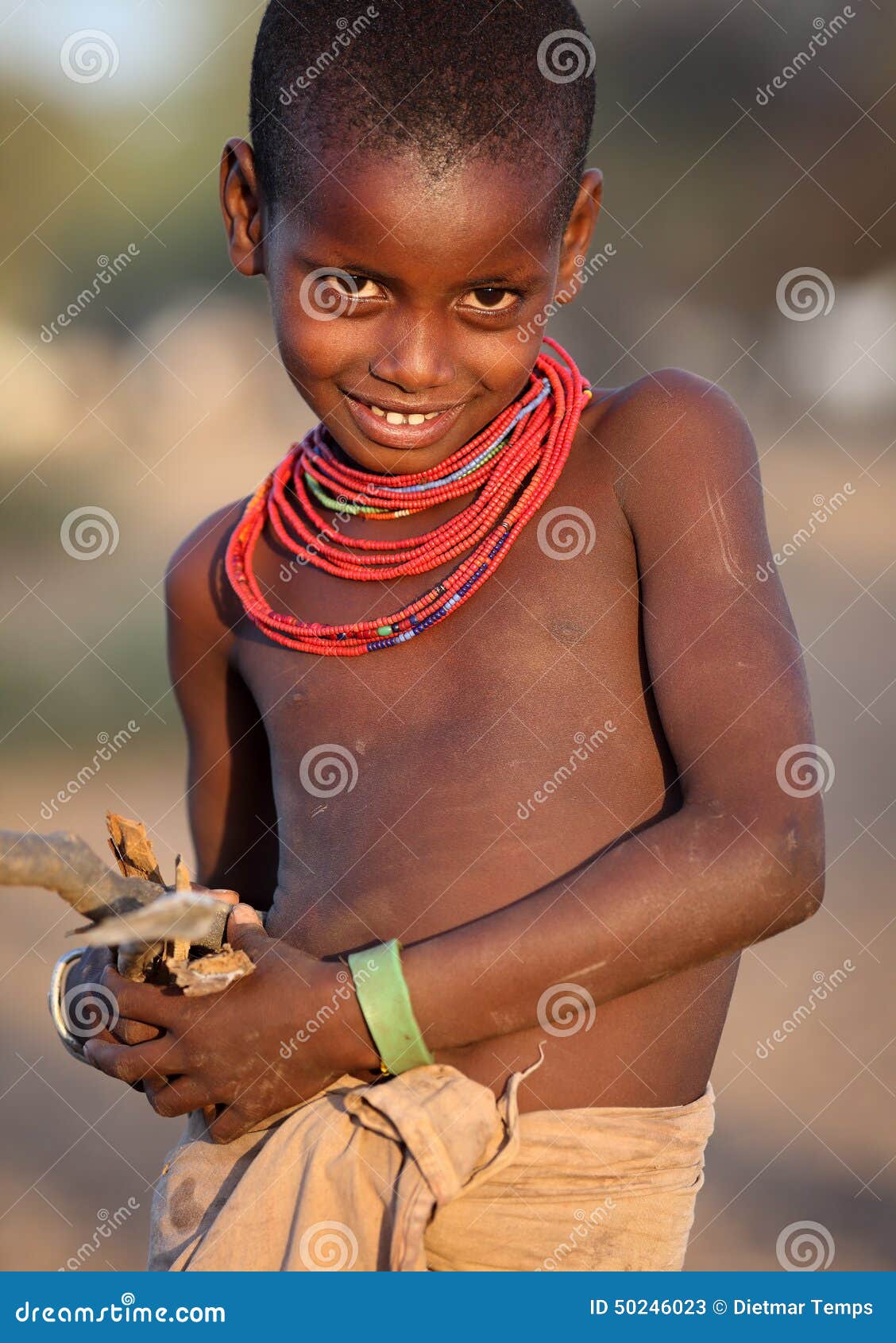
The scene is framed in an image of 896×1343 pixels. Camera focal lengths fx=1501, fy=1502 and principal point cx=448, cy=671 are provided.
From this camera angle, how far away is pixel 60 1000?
2.08 m

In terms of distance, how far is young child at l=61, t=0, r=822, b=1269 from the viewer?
182 cm

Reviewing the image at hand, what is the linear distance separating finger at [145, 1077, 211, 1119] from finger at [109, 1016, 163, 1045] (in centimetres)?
7

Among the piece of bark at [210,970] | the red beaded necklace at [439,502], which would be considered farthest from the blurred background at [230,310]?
the piece of bark at [210,970]

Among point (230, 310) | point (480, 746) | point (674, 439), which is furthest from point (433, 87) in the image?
point (230, 310)

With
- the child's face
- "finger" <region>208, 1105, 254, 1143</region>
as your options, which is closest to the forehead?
the child's face

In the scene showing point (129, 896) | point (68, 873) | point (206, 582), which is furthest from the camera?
point (206, 582)

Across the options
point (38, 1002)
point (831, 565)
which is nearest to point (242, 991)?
point (38, 1002)

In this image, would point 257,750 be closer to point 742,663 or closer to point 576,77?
point 742,663

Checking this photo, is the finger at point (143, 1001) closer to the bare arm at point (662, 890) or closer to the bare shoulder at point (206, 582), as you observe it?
the bare arm at point (662, 890)

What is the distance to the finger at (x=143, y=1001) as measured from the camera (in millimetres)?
1925

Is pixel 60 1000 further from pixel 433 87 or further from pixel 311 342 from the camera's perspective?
pixel 433 87

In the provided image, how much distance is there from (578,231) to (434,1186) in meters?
1.31

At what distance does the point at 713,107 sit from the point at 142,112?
333 cm

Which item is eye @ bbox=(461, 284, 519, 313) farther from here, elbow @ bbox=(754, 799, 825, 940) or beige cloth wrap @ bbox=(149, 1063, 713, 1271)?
beige cloth wrap @ bbox=(149, 1063, 713, 1271)
